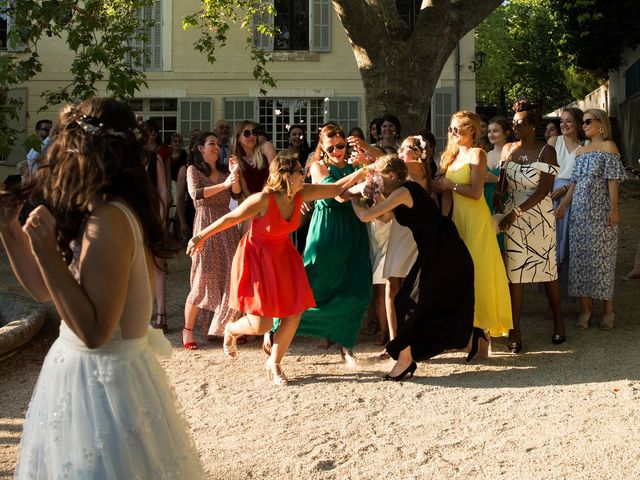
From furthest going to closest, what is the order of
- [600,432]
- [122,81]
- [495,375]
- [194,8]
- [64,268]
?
[194,8], [122,81], [495,375], [600,432], [64,268]

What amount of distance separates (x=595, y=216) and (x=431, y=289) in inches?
101

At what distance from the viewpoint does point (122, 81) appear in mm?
10211

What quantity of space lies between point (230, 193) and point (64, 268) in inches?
240

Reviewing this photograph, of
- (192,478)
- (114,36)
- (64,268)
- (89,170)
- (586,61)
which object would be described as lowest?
(192,478)

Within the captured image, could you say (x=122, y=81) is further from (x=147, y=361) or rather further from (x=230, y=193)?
(x=147, y=361)

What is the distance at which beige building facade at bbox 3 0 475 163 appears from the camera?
24.4 meters

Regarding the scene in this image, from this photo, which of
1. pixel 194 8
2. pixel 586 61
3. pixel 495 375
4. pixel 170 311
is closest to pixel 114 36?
pixel 170 311

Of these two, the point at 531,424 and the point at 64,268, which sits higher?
the point at 64,268

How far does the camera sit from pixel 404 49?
11.4 meters

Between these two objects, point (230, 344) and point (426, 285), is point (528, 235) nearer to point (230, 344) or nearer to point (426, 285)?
point (426, 285)

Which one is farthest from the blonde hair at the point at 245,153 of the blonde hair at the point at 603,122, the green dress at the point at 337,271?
the blonde hair at the point at 603,122

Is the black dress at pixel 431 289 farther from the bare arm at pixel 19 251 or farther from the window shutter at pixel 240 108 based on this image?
the window shutter at pixel 240 108

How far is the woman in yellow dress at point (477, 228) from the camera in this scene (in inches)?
303

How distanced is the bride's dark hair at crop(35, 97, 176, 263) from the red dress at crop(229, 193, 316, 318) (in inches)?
156
